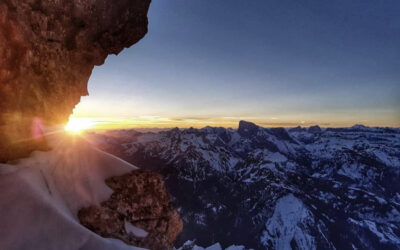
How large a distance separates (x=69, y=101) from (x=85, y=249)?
13.5 m

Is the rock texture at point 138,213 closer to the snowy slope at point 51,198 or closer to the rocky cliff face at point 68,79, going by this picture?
the rocky cliff face at point 68,79

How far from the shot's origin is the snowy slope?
989 centimetres

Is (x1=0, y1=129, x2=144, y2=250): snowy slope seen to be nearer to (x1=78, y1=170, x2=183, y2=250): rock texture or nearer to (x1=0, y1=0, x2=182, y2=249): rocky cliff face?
(x1=0, y1=0, x2=182, y2=249): rocky cliff face

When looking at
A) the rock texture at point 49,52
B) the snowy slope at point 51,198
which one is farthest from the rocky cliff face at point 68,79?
the snowy slope at point 51,198

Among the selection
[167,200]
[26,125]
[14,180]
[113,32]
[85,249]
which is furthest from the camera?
[113,32]

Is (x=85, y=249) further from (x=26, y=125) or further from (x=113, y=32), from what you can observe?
(x=113, y=32)

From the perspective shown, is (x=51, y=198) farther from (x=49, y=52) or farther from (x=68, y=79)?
(x=68, y=79)

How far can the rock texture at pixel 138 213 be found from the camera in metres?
13.3

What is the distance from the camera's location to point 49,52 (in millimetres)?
16391

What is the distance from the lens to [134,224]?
52.1ft

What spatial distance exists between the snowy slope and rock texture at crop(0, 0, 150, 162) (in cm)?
155

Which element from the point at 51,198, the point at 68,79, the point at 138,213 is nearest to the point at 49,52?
the point at 68,79

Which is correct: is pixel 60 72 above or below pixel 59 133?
above

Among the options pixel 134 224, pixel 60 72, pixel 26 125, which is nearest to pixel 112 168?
pixel 134 224
